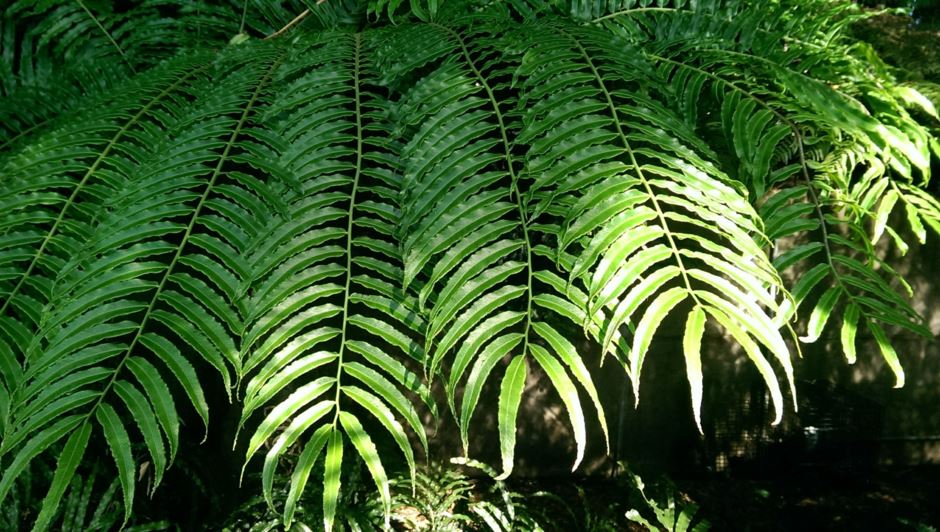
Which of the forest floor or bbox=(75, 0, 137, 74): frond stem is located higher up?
bbox=(75, 0, 137, 74): frond stem

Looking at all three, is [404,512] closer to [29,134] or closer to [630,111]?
[29,134]

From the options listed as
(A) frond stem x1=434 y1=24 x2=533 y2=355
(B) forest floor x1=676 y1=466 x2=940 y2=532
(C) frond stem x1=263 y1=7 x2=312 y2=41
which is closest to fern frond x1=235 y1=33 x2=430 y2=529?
(A) frond stem x1=434 y1=24 x2=533 y2=355

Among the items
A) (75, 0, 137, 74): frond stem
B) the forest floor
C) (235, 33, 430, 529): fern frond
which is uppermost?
(75, 0, 137, 74): frond stem

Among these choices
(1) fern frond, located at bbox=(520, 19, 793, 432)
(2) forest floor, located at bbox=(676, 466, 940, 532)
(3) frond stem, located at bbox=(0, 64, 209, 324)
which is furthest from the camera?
(2) forest floor, located at bbox=(676, 466, 940, 532)

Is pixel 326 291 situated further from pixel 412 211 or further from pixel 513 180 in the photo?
pixel 513 180

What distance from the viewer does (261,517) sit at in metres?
2.15

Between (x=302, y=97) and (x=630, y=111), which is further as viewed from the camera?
(x=302, y=97)

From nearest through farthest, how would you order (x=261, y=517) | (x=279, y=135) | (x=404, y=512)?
(x=279, y=135) < (x=261, y=517) < (x=404, y=512)

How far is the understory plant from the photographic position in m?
0.89

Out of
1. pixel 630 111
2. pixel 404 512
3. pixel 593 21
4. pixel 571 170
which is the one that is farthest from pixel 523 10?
pixel 404 512

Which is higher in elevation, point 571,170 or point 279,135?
point 279,135

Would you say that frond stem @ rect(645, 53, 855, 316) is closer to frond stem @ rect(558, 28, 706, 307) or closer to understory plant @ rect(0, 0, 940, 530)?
understory plant @ rect(0, 0, 940, 530)

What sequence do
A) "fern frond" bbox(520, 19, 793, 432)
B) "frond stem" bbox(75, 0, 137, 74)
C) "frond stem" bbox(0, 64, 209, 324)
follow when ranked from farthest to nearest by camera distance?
"frond stem" bbox(75, 0, 137, 74), "frond stem" bbox(0, 64, 209, 324), "fern frond" bbox(520, 19, 793, 432)

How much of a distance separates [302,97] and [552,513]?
1.99m
